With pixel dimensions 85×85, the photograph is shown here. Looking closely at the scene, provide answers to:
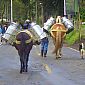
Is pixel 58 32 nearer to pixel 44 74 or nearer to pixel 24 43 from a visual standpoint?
pixel 24 43

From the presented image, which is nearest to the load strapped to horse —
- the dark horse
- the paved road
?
the paved road

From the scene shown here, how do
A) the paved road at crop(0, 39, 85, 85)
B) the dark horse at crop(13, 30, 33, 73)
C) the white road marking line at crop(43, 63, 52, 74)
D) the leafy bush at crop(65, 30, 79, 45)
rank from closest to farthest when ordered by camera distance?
the paved road at crop(0, 39, 85, 85) < the dark horse at crop(13, 30, 33, 73) < the white road marking line at crop(43, 63, 52, 74) < the leafy bush at crop(65, 30, 79, 45)

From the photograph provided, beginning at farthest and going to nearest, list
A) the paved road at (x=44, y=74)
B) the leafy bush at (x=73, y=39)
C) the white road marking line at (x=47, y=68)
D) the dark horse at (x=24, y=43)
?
the leafy bush at (x=73, y=39) → the white road marking line at (x=47, y=68) → the dark horse at (x=24, y=43) → the paved road at (x=44, y=74)

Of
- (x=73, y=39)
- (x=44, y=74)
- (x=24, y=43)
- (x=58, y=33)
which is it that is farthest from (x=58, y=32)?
(x=73, y=39)

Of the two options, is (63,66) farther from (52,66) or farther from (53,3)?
(53,3)

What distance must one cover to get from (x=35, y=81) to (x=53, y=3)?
188ft

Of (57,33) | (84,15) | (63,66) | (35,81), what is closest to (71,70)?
(63,66)

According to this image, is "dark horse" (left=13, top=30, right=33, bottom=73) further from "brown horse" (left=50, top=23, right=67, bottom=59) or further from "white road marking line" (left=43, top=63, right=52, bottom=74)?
"brown horse" (left=50, top=23, right=67, bottom=59)

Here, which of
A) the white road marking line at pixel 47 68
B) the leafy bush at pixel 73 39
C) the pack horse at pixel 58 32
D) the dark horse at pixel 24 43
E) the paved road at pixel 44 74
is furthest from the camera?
the leafy bush at pixel 73 39

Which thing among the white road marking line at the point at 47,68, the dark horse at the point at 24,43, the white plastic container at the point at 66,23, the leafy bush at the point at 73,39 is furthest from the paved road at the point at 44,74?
the leafy bush at the point at 73,39

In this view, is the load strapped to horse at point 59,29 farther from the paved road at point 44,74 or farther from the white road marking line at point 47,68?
the white road marking line at point 47,68

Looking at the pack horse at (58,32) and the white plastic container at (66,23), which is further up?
the white plastic container at (66,23)

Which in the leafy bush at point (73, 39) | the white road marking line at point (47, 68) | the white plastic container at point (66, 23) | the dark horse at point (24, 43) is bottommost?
the white road marking line at point (47, 68)

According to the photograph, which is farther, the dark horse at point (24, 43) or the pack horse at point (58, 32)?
the pack horse at point (58, 32)
